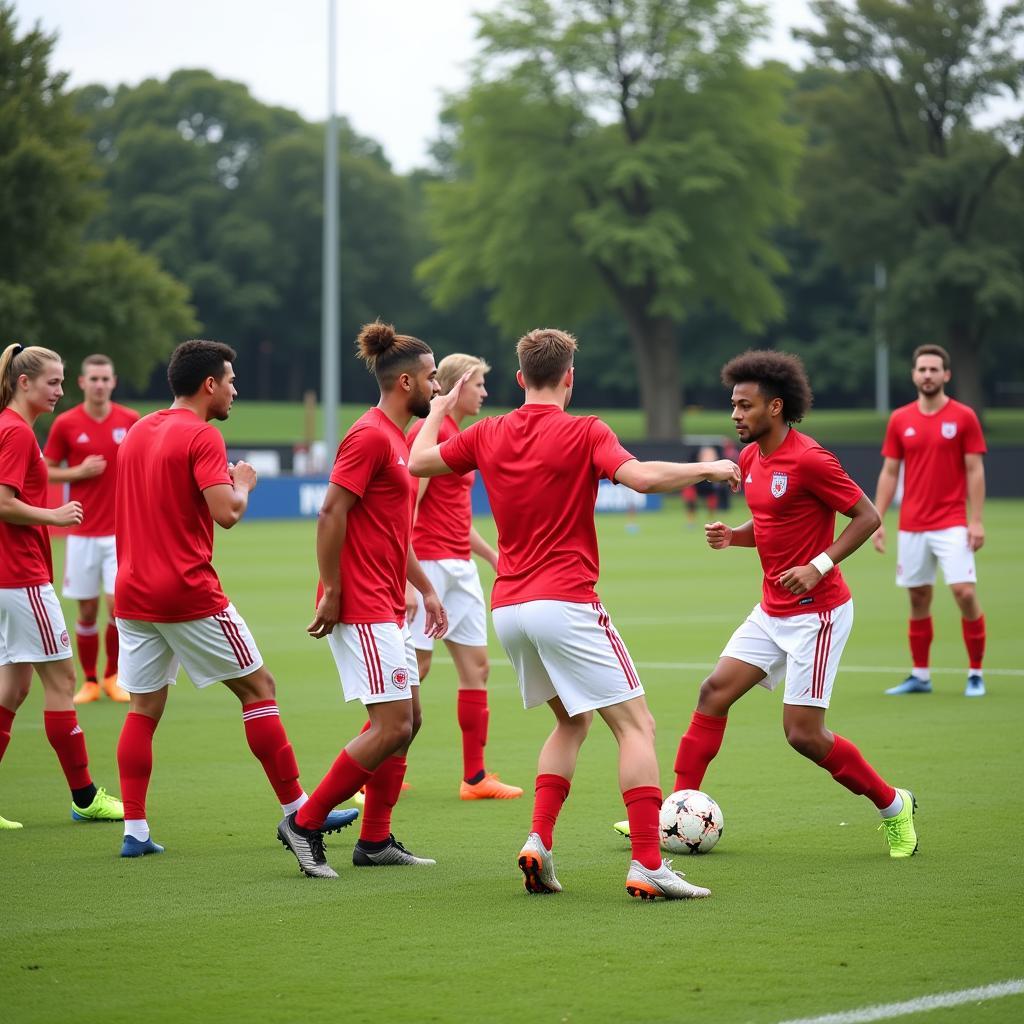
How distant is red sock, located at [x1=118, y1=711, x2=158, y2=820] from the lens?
24.6ft

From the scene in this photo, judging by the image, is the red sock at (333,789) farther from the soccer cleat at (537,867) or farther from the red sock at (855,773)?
the red sock at (855,773)

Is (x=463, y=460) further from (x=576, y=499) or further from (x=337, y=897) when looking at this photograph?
(x=337, y=897)

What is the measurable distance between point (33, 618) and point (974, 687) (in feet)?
24.2

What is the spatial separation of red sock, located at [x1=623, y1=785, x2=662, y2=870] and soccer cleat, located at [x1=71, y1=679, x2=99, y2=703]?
24.5 ft

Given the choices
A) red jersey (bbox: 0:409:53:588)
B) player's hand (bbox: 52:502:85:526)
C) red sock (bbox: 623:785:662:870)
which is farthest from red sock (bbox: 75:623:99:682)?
red sock (bbox: 623:785:662:870)

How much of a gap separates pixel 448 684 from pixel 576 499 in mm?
7420

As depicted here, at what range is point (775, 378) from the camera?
746cm

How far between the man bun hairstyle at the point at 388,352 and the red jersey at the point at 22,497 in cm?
197

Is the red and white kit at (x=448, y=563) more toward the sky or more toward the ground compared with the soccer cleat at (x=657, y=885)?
more toward the sky

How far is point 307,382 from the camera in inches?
3915

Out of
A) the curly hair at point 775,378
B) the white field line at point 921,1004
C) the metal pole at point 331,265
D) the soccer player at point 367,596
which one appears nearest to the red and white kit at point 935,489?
the curly hair at point 775,378

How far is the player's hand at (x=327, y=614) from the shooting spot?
22.8ft

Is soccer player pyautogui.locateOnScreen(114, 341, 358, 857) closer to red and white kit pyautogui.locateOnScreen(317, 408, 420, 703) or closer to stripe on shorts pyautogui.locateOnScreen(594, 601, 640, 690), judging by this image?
red and white kit pyautogui.locateOnScreen(317, 408, 420, 703)

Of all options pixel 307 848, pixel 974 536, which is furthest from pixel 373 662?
pixel 974 536
